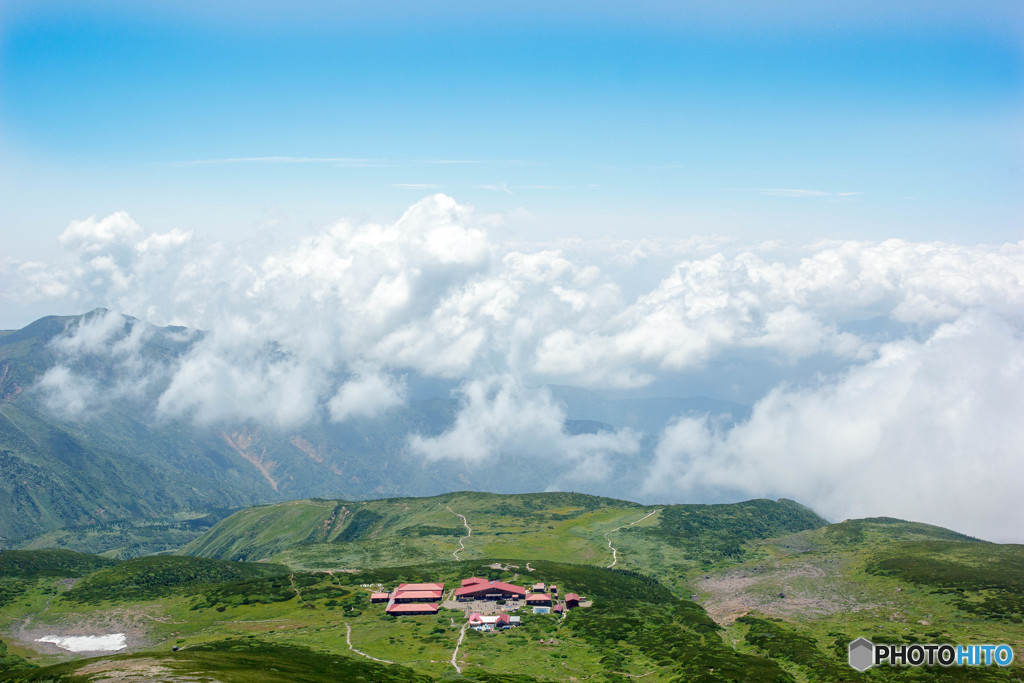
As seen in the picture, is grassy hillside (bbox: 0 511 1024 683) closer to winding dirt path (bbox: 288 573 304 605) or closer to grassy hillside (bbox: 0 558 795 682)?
grassy hillside (bbox: 0 558 795 682)

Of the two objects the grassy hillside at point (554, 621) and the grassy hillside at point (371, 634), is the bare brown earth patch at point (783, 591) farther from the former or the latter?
the grassy hillside at point (371, 634)

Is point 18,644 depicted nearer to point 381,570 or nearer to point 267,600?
point 267,600

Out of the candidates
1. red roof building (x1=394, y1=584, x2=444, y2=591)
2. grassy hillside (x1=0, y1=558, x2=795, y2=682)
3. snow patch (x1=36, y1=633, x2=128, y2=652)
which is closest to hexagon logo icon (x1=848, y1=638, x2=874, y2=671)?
grassy hillside (x1=0, y1=558, x2=795, y2=682)

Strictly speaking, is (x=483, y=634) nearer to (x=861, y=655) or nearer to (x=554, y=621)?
(x=554, y=621)

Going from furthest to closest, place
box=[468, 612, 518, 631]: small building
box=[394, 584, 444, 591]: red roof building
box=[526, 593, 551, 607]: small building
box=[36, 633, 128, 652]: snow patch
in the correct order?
1. box=[394, 584, 444, 591]: red roof building
2. box=[526, 593, 551, 607]: small building
3. box=[468, 612, 518, 631]: small building
4. box=[36, 633, 128, 652]: snow patch

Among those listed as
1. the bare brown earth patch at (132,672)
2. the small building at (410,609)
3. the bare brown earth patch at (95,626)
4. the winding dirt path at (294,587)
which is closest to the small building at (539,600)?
the small building at (410,609)

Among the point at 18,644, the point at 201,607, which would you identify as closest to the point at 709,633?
the point at 201,607
